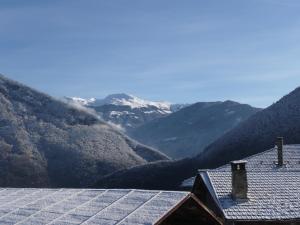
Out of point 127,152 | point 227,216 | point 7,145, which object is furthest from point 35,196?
point 127,152

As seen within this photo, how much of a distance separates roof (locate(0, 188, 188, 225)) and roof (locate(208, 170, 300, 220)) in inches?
203

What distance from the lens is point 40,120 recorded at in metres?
154

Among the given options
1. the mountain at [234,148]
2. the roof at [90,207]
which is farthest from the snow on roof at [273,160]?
the mountain at [234,148]

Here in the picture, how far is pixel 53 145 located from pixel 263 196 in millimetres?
119552

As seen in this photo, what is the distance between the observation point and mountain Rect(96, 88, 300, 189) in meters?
93.2

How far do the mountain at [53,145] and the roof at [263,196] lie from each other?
9108 centimetres

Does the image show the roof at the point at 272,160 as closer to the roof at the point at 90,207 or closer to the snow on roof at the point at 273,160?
the snow on roof at the point at 273,160

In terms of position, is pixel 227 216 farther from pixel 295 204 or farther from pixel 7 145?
pixel 7 145

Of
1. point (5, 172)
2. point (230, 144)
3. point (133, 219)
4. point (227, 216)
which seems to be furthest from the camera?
point (5, 172)

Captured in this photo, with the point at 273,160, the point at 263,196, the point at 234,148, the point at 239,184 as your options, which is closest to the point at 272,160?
the point at 273,160

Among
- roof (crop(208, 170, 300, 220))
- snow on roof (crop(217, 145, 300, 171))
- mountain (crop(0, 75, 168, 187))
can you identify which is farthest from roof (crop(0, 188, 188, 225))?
mountain (crop(0, 75, 168, 187))

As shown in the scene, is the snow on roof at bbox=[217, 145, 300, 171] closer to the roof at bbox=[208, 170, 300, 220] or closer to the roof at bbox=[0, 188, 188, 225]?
the roof at bbox=[208, 170, 300, 220]

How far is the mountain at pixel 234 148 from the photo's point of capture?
3669 inches

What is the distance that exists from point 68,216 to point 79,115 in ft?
474
